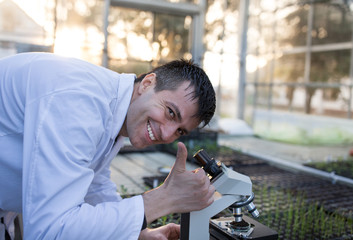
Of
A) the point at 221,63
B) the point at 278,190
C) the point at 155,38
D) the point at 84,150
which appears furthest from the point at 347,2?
the point at 84,150

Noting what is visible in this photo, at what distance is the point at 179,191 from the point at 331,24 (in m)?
7.52

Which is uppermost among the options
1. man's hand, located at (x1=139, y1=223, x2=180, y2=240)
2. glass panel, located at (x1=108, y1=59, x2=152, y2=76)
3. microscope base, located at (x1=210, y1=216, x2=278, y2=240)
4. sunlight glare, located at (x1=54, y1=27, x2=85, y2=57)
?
sunlight glare, located at (x1=54, y1=27, x2=85, y2=57)

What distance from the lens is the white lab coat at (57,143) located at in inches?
40.7

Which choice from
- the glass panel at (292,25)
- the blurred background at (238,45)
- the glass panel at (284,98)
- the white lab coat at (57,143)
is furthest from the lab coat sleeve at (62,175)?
the glass panel at (292,25)

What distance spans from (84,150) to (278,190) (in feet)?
7.94

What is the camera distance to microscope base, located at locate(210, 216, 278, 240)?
1.43m

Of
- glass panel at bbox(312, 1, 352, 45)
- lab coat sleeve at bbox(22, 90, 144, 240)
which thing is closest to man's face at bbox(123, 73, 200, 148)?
lab coat sleeve at bbox(22, 90, 144, 240)

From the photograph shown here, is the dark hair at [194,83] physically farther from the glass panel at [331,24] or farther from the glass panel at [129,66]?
the glass panel at [331,24]

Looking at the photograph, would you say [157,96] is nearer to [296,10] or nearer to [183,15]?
[183,15]

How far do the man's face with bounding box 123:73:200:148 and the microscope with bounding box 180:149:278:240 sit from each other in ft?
0.49

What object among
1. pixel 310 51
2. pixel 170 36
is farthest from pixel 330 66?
pixel 170 36

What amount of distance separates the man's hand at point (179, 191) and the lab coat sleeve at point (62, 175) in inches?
4.9

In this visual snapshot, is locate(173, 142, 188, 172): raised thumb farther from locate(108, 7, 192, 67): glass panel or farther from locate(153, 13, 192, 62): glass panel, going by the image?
locate(153, 13, 192, 62): glass panel

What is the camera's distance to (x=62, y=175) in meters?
1.04
